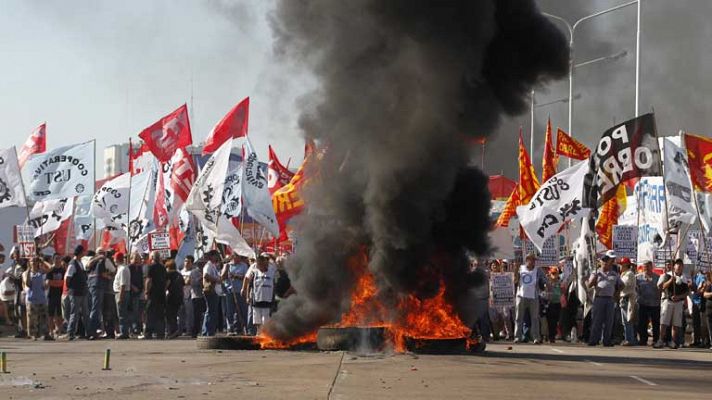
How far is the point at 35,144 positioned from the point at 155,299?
11.7 meters

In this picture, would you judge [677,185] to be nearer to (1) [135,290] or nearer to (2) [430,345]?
(2) [430,345]

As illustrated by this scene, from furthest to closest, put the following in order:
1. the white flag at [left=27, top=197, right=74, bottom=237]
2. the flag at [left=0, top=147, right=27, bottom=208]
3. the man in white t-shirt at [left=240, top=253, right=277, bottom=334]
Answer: the white flag at [left=27, top=197, right=74, bottom=237]
the flag at [left=0, top=147, right=27, bottom=208]
the man in white t-shirt at [left=240, top=253, right=277, bottom=334]

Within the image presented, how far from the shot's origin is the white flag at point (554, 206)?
2867 cm

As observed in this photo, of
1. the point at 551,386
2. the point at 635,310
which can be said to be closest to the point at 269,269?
the point at 635,310

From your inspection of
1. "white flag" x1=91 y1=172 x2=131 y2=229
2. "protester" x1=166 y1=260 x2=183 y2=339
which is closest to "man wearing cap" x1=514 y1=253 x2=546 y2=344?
"protester" x1=166 y1=260 x2=183 y2=339

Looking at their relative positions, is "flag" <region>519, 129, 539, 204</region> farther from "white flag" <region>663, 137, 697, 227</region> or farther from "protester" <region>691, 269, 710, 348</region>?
"protester" <region>691, 269, 710, 348</region>

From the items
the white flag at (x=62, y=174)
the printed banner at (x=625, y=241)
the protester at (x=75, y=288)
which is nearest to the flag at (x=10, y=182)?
the white flag at (x=62, y=174)

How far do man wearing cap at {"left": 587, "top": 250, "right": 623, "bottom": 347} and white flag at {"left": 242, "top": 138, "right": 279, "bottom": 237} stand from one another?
8727 millimetres

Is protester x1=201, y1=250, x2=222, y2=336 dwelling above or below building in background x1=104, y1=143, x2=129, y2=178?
below

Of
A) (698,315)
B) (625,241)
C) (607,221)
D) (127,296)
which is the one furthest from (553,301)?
(127,296)

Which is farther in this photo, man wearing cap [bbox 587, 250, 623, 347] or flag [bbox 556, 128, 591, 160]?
flag [bbox 556, 128, 591, 160]

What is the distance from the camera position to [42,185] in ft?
104

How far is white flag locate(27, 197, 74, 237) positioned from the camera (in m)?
33.6

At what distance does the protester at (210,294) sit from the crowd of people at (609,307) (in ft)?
19.3
